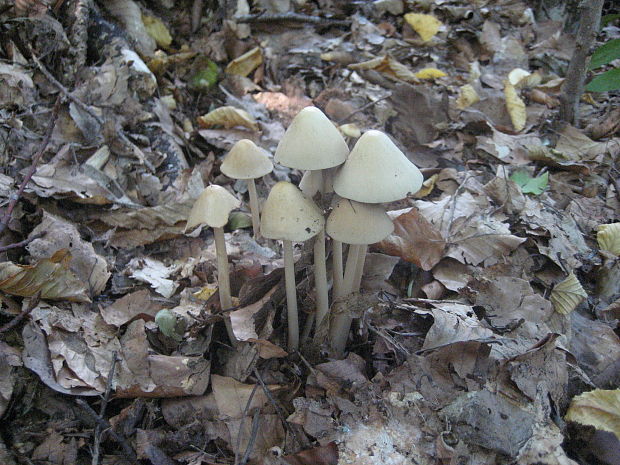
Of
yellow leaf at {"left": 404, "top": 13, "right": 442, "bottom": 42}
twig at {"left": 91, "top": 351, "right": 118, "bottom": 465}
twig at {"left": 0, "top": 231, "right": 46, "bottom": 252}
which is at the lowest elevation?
twig at {"left": 91, "top": 351, "right": 118, "bottom": 465}

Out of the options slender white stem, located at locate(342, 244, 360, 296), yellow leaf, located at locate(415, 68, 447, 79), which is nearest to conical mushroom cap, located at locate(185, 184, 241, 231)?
slender white stem, located at locate(342, 244, 360, 296)

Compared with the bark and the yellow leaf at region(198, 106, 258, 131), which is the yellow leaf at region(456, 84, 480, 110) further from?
the yellow leaf at region(198, 106, 258, 131)

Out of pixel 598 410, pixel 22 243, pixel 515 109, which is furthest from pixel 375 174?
pixel 515 109

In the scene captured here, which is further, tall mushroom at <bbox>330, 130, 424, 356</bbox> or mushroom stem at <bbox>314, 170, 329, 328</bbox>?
mushroom stem at <bbox>314, 170, 329, 328</bbox>

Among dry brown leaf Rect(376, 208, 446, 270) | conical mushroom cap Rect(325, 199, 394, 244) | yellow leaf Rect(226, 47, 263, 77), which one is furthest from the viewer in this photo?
yellow leaf Rect(226, 47, 263, 77)

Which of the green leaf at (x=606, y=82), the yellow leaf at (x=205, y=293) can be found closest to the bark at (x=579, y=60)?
the green leaf at (x=606, y=82)

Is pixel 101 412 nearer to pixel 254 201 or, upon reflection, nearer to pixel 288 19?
pixel 254 201
